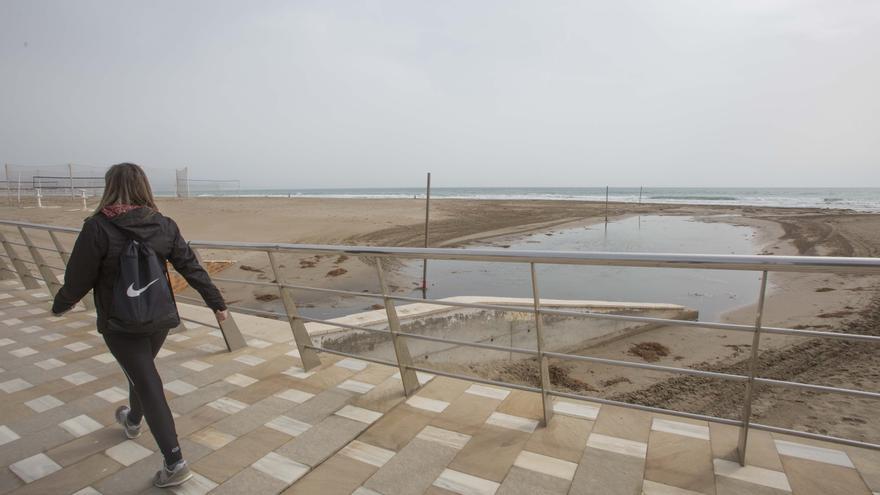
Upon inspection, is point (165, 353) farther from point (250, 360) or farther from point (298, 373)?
point (298, 373)

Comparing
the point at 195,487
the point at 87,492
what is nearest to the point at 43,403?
the point at 87,492

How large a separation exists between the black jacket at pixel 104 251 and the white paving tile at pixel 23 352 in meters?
2.74

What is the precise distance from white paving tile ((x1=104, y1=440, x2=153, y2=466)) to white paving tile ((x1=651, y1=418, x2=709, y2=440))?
2.84 metres

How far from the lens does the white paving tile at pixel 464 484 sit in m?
2.12

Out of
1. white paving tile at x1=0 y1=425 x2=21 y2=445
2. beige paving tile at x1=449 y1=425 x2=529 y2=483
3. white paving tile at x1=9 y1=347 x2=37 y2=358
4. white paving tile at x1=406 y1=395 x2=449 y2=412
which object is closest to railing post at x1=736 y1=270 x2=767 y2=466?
beige paving tile at x1=449 y1=425 x2=529 y2=483

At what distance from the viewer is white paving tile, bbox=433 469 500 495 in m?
2.12

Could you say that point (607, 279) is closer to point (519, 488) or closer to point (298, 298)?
point (298, 298)

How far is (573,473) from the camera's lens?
2215 mm

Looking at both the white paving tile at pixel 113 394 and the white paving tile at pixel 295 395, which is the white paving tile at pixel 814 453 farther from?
the white paving tile at pixel 113 394

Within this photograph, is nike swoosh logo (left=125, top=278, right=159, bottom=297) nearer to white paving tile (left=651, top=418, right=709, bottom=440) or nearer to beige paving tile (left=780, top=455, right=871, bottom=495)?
white paving tile (left=651, top=418, right=709, bottom=440)

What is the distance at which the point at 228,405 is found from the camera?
121 inches

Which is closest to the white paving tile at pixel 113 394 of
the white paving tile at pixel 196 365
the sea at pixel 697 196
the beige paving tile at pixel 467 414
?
the white paving tile at pixel 196 365

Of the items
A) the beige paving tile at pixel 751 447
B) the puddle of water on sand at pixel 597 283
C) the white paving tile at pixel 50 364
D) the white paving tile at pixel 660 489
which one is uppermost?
the beige paving tile at pixel 751 447

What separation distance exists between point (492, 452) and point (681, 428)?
3.61 ft
